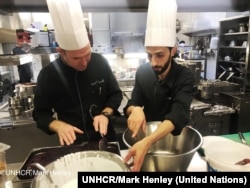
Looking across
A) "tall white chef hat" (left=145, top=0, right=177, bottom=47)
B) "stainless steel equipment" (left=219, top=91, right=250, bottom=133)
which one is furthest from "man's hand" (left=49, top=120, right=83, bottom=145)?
"stainless steel equipment" (left=219, top=91, right=250, bottom=133)

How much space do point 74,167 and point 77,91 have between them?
722mm

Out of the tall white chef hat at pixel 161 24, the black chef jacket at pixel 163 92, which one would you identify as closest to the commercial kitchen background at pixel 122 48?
the black chef jacket at pixel 163 92

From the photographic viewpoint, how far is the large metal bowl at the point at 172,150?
2.68 ft

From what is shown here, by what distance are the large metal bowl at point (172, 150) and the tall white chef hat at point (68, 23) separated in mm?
592

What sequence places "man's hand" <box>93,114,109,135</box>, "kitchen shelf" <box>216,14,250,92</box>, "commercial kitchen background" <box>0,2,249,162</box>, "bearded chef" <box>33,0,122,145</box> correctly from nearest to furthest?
"man's hand" <box>93,114,109,135</box> < "bearded chef" <box>33,0,122,145</box> < "commercial kitchen background" <box>0,2,249,162</box> < "kitchen shelf" <box>216,14,250,92</box>

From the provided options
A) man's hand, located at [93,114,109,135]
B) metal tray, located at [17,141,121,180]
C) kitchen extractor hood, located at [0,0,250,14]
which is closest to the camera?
metal tray, located at [17,141,121,180]

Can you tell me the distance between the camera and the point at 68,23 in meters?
1.25

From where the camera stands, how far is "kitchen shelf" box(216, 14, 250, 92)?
14.3 feet

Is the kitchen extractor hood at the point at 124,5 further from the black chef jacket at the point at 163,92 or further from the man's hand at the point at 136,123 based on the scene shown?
the man's hand at the point at 136,123

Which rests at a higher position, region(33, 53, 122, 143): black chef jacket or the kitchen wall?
the kitchen wall

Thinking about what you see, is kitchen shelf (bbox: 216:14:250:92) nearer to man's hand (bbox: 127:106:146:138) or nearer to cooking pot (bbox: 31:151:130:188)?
man's hand (bbox: 127:106:146:138)

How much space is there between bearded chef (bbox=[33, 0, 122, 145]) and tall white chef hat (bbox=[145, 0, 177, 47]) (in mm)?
399

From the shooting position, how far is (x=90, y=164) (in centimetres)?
85

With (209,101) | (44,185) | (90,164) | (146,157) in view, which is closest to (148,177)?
(146,157)
